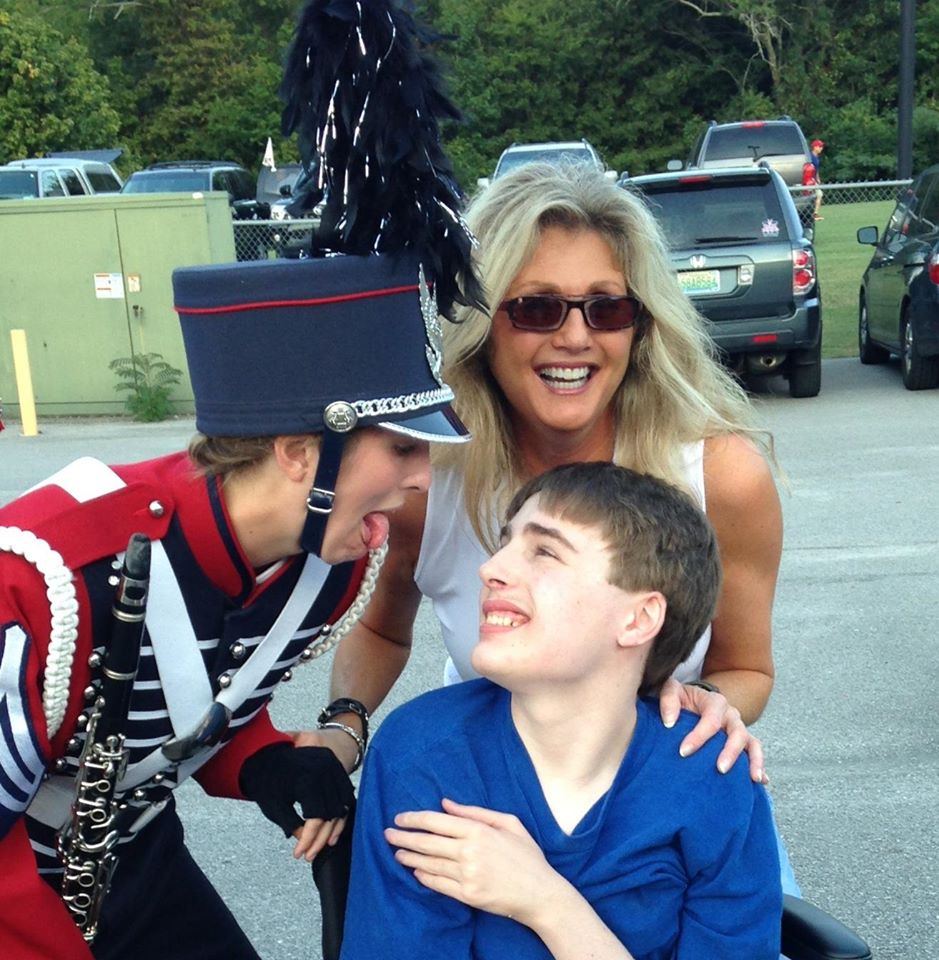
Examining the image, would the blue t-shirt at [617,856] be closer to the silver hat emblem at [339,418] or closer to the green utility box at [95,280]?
the silver hat emblem at [339,418]

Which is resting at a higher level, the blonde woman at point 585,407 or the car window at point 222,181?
the blonde woman at point 585,407

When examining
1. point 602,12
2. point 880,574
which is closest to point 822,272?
point 880,574

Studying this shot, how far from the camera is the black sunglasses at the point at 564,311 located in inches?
107

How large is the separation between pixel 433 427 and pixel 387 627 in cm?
87

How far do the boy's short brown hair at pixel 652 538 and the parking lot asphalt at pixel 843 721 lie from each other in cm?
185

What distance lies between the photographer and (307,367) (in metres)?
2.10

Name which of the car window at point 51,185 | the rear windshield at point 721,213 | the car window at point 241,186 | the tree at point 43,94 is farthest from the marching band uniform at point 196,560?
the tree at point 43,94

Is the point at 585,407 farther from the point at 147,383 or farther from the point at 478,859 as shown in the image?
the point at 147,383

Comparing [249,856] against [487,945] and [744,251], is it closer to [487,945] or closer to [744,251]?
[487,945]

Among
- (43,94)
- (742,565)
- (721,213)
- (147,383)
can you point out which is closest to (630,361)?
(742,565)

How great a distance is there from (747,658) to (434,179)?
3.95 ft

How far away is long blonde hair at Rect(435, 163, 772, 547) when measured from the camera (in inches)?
108

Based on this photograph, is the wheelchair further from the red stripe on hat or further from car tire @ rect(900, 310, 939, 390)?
car tire @ rect(900, 310, 939, 390)

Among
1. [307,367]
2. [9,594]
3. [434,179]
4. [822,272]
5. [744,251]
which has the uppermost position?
[434,179]
